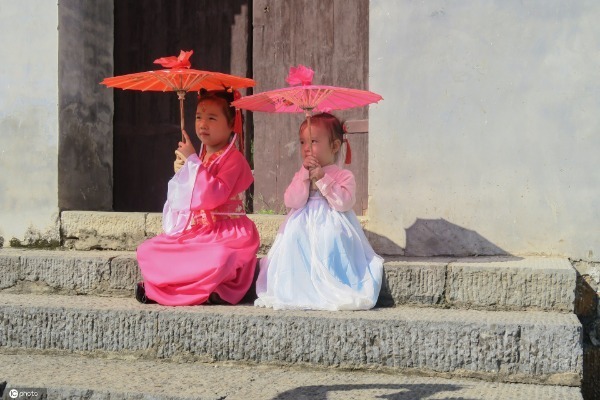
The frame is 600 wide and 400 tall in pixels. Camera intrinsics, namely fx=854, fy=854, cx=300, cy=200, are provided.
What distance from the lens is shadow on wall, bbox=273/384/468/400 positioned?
334cm

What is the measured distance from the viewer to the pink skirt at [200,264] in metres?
4.31

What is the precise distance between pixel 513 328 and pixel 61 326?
217 centimetres

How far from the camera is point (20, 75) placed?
5691 mm

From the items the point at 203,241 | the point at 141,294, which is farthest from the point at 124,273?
the point at 203,241

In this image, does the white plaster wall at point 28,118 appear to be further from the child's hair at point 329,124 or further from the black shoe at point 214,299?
the child's hair at point 329,124

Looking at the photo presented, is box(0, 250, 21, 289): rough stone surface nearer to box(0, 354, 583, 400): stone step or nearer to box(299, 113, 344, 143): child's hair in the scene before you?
box(0, 354, 583, 400): stone step

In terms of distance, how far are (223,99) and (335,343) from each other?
5.27ft

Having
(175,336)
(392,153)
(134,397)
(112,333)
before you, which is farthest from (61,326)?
(392,153)

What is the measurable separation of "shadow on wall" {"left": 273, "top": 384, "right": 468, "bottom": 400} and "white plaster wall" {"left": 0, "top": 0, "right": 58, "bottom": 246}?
279 centimetres

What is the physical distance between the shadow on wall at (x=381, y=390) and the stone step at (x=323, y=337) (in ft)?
0.84

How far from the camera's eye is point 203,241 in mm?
4523

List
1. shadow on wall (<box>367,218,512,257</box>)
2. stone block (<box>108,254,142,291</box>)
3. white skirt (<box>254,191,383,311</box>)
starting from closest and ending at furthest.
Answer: white skirt (<box>254,191,383,311</box>)
stone block (<box>108,254,142,291</box>)
shadow on wall (<box>367,218,512,257</box>)

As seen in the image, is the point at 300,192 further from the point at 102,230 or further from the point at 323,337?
the point at 102,230

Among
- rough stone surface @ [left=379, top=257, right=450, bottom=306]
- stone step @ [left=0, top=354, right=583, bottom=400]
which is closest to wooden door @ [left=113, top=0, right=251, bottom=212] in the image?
rough stone surface @ [left=379, top=257, right=450, bottom=306]
